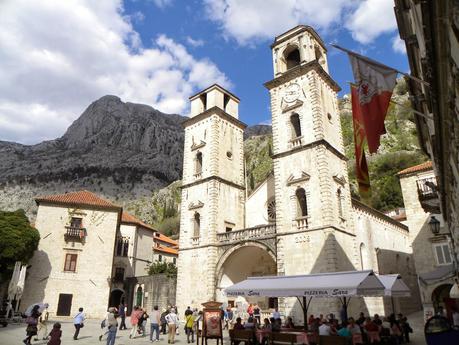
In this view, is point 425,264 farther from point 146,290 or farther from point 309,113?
point 146,290

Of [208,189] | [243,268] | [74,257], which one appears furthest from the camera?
[74,257]

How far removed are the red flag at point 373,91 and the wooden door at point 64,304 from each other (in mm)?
29368

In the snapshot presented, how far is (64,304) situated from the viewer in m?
29.4

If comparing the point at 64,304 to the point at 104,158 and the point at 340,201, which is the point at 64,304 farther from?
the point at 104,158

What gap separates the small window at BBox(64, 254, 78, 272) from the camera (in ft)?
Result: 99.5

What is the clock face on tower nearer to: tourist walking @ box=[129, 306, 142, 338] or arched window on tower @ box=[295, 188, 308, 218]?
arched window on tower @ box=[295, 188, 308, 218]

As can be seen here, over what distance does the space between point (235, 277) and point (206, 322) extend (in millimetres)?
13736

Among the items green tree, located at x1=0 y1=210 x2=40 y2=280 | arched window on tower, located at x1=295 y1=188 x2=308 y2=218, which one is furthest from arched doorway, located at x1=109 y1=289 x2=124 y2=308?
arched window on tower, located at x1=295 y1=188 x2=308 y2=218

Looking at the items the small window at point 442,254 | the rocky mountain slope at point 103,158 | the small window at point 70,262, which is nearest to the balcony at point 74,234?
the small window at point 70,262

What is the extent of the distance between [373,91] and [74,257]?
98.0 ft

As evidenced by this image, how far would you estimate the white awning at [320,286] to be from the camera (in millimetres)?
10922

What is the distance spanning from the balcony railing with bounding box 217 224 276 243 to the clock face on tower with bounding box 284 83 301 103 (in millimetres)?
8664

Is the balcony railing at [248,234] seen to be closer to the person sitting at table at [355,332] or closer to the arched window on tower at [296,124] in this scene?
the arched window on tower at [296,124]

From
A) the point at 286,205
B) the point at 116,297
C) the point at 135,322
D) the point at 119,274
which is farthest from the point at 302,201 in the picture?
the point at 116,297
